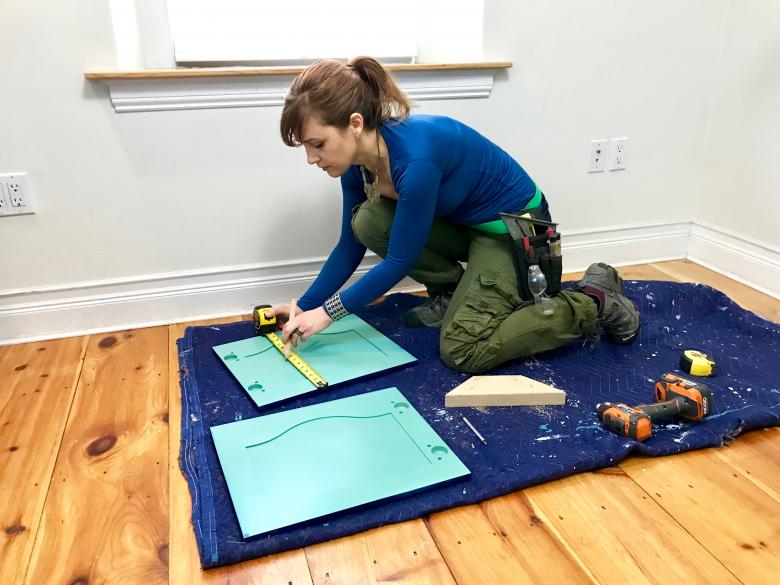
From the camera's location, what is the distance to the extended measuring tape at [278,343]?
157 centimetres

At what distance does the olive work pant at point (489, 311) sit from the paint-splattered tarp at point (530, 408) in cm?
7

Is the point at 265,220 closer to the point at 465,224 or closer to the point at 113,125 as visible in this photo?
the point at 113,125

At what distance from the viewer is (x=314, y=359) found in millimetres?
1675

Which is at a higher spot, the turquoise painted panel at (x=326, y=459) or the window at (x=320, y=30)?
the window at (x=320, y=30)

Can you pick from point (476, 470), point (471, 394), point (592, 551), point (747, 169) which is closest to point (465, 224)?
point (471, 394)

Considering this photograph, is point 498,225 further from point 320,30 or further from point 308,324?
point 320,30

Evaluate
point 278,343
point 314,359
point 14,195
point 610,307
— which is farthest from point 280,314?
point 610,307

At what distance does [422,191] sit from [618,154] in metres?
1.14

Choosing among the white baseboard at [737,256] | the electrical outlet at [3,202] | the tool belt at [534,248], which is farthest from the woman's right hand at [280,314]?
the white baseboard at [737,256]

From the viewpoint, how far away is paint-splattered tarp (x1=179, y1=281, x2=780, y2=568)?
1169mm

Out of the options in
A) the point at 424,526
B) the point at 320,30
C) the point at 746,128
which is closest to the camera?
the point at 424,526

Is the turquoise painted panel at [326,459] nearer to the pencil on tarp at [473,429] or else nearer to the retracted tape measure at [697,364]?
the pencil on tarp at [473,429]

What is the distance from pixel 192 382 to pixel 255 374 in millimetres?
165

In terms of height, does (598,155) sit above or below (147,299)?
above
